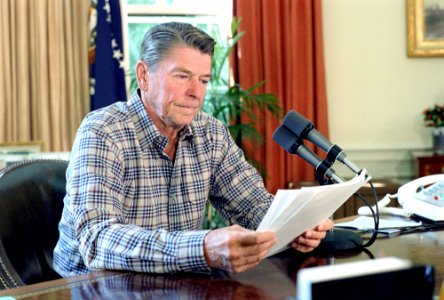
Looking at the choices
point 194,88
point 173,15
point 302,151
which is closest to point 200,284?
point 302,151

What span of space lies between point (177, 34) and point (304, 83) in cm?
314

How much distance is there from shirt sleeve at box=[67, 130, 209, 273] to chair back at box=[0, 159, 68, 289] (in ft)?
0.75

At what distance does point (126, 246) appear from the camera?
63.9 inches

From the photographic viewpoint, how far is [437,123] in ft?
16.8

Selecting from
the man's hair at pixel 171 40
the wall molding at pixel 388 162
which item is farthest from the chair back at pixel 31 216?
the wall molding at pixel 388 162

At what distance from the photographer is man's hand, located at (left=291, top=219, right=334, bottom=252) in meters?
1.82

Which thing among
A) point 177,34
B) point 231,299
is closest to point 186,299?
point 231,299

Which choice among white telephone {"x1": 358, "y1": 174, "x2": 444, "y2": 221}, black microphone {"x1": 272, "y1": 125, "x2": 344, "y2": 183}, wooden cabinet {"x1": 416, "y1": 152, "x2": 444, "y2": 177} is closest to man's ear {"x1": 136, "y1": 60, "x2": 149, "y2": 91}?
black microphone {"x1": 272, "y1": 125, "x2": 344, "y2": 183}

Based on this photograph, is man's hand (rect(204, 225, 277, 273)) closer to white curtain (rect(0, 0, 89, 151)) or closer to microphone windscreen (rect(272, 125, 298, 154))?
microphone windscreen (rect(272, 125, 298, 154))

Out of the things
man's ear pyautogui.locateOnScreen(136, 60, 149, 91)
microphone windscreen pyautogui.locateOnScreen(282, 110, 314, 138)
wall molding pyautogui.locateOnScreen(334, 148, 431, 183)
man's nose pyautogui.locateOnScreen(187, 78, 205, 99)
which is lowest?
wall molding pyautogui.locateOnScreen(334, 148, 431, 183)

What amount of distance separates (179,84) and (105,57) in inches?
100

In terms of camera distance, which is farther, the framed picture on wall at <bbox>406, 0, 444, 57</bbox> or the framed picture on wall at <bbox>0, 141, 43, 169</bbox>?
the framed picture on wall at <bbox>406, 0, 444, 57</bbox>

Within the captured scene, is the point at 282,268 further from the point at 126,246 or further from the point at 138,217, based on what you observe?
the point at 138,217

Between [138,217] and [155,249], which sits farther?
[138,217]
